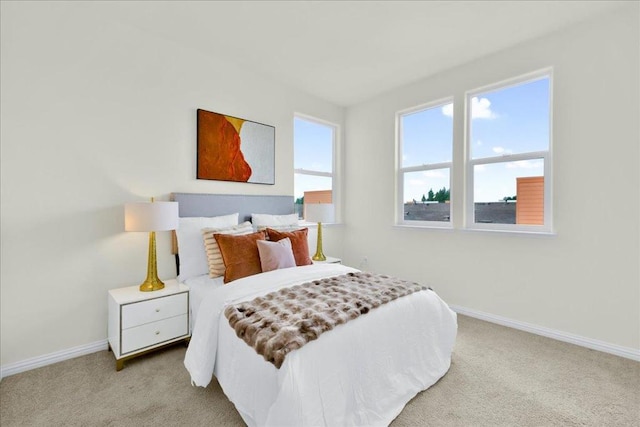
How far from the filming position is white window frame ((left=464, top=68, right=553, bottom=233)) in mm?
2670

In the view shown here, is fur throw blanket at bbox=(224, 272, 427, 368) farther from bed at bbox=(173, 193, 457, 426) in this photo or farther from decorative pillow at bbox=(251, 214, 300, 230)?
decorative pillow at bbox=(251, 214, 300, 230)

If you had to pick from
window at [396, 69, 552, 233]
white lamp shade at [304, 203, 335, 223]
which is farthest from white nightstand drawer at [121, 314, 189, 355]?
window at [396, 69, 552, 233]

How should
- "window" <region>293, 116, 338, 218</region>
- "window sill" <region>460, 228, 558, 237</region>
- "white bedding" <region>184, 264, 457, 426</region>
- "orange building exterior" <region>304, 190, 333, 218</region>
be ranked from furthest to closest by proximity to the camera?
"orange building exterior" <region>304, 190, 333, 218</region> < "window" <region>293, 116, 338, 218</region> < "window sill" <region>460, 228, 558, 237</region> < "white bedding" <region>184, 264, 457, 426</region>

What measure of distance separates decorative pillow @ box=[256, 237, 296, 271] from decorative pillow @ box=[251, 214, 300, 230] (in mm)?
623

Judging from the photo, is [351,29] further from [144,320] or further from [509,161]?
[144,320]

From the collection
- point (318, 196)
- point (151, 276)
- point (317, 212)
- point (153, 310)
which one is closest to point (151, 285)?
point (151, 276)

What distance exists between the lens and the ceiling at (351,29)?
227 cm

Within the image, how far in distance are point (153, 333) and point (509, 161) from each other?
3544 millimetres

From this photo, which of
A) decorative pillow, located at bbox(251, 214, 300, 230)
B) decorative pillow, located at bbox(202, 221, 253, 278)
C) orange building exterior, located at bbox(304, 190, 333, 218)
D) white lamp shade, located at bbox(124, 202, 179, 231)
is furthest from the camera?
orange building exterior, located at bbox(304, 190, 333, 218)

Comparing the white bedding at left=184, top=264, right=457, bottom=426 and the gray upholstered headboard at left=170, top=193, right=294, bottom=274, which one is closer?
the white bedding at left=184, top=264, right=457, bottom=426

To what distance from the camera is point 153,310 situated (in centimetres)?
217

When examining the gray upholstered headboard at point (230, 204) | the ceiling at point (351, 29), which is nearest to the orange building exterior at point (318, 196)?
the gray upholstered headboard at point (230, 204)

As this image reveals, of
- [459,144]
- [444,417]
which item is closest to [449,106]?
[459,144]

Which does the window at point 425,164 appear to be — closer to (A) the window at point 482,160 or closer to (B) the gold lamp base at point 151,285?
(A) the window at point 482,160
